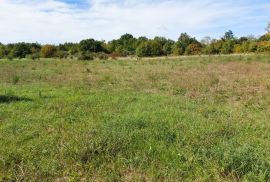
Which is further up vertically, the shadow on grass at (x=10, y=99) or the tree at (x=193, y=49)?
the shadow on grass at (x=10, y=99)

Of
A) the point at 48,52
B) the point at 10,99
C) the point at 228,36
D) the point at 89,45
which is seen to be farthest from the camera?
the point at 228,36

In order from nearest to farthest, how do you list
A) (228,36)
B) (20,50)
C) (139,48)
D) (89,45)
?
(20,50) < (139,48) < (89,45) < (228,36)


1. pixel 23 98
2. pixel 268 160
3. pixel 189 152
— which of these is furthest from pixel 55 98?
pixel 268 160

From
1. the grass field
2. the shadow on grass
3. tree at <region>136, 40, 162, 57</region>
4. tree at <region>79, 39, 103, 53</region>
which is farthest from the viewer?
tree at <region>79, 39, 103, 53</region>

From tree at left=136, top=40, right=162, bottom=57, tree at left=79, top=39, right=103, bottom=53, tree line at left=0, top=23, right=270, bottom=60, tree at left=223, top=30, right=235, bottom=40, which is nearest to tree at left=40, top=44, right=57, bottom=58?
tree line at left=0, top=23, right=270, bottom=60

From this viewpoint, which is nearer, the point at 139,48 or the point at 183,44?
the point at 139,48

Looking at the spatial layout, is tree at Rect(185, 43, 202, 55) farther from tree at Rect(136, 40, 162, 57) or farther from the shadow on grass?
the shadow on grass

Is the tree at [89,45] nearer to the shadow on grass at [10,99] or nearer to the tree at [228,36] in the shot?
the tree at [228,36]

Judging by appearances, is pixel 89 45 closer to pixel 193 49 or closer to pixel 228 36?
pixel 193 49

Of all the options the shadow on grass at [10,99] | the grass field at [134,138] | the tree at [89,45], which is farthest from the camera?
the tree at [89,45]

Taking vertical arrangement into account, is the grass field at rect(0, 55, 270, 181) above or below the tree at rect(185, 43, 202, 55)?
above

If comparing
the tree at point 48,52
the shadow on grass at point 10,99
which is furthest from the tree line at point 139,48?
the shadow on grass at point 10,99

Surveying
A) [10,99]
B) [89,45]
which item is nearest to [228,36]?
[89,45]

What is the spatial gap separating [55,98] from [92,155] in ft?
21.7
